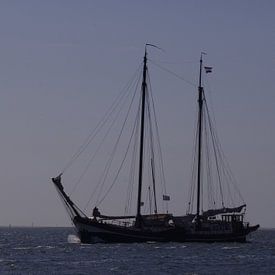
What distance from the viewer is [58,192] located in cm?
10081

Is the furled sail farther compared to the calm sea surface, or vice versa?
the furled sail

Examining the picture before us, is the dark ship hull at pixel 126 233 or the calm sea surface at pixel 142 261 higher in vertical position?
the dark ship hull at pixel 126 233

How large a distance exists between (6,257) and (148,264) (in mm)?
18746

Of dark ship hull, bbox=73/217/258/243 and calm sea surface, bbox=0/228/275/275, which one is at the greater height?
dark ship hull, bbox=73/217/258/243

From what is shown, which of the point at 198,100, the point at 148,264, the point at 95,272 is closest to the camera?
the point at 95,272

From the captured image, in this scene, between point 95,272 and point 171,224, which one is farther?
point 171,224

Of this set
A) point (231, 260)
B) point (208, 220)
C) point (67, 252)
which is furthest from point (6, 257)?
point (208, 220)

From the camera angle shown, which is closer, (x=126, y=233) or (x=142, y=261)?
(x=142, y=261)

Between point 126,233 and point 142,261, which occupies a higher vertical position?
point 126,233

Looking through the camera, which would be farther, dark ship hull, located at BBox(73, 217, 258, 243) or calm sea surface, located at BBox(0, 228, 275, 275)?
dark ship hull, located at BBox(73, 217, 258, 243)

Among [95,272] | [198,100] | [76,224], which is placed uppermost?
[198,100]

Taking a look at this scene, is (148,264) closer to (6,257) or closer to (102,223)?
(6,257)

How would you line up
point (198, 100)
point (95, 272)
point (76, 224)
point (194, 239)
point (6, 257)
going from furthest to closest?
1. point (198, 100)
2. point (194, 239)
3. point (76, 224)
4. point (6, 257)
5. point (95, 272)

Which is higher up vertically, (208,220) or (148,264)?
(208,220)
